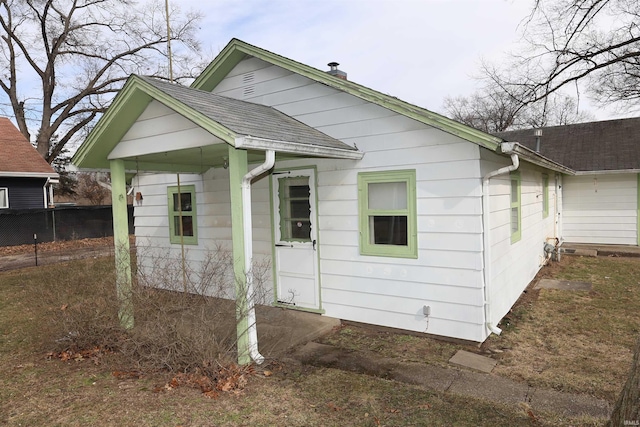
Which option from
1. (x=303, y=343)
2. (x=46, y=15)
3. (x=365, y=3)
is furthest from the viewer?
(x=46, y=15)

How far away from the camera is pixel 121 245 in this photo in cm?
549

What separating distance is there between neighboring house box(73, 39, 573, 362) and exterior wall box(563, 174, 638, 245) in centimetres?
824

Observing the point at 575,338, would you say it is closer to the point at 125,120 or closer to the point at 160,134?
the point at 160,134

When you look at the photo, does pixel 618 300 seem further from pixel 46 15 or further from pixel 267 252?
pixel 46 15

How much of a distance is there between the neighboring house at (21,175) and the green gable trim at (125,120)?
15552 mm

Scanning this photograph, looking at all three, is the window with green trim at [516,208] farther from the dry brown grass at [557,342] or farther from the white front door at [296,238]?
the white front door at [296,238]

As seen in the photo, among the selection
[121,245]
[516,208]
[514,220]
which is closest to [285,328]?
[121,245]

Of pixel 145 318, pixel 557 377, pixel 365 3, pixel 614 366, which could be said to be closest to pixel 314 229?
pixel 145 318

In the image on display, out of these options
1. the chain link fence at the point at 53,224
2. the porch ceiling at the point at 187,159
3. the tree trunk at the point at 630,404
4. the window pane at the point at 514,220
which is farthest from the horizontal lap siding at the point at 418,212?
the chain link fence at the point at 53,224

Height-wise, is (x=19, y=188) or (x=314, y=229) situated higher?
(x=19, y=188)

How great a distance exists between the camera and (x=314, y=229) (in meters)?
6.25

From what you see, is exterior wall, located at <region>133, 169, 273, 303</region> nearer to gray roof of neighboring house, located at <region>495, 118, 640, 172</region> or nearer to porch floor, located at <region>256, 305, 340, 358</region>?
porch floor, located at <region>256, 305, 340, 358</region>

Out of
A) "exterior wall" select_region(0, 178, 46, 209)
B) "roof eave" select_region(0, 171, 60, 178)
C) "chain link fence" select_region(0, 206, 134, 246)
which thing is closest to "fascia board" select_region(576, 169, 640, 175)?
"chain link fence" select_region(0, 206, 134, 246)

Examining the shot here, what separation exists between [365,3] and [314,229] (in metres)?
5.02
